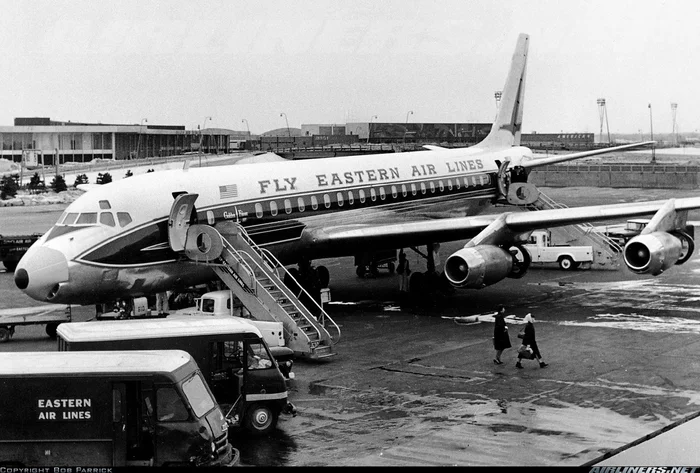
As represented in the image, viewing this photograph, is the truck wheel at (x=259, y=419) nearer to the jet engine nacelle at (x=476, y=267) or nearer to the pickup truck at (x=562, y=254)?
the jet engine nacelle at (x=476, y=267)

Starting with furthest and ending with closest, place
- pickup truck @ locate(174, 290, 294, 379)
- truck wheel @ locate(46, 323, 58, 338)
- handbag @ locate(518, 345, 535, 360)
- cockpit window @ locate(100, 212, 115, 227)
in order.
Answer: truck wheel @ locate(46, 323, 58, 338)
cockpit window @ locate(100, 212, 115, 227)
handbag @ locate(518, 345, 535, 360)
pickup truck @ locate(174, 290, 294, 379)

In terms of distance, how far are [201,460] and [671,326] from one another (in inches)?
709

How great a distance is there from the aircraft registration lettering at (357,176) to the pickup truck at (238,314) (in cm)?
544

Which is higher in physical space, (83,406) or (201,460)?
(83,406)

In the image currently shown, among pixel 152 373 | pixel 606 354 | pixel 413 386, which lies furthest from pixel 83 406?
pixel 606 354

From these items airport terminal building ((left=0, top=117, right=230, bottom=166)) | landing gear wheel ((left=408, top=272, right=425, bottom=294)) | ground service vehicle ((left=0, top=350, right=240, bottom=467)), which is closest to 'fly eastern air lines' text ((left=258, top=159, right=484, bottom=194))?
landing gear wheel ((left=408, top=272, right=425, bottom=294))

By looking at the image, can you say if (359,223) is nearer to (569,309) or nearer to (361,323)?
(361,323)

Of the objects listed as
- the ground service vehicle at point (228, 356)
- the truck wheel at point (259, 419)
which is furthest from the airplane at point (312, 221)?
the truck wheel at point (259, 419)

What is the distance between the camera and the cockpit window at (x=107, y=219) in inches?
1041

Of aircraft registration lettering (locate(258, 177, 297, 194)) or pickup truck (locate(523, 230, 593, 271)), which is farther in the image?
pickup truck (locate(523, 230, 593, 271))

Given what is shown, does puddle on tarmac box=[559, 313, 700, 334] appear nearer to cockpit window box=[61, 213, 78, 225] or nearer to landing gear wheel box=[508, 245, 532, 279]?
landing gear wheel box=[508, 245, 532, 279]

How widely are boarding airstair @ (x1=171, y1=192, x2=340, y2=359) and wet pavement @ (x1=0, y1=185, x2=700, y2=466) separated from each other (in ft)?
2.86

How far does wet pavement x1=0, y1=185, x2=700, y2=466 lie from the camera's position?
17094 millimetres

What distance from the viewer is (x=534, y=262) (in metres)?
42.4
